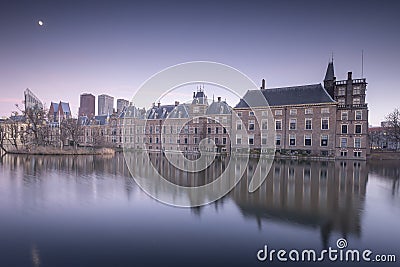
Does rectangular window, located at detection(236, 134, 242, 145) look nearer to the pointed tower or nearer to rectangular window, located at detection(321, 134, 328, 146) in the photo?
rectangular window, located at detection(321, 134, 328, 146)

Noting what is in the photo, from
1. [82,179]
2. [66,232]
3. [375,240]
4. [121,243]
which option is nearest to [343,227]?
[375,240]

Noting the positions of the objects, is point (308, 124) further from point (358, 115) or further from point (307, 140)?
→ point (358, 115)

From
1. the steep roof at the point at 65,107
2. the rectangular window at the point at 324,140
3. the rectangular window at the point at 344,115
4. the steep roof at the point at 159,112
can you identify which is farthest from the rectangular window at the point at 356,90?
the steep roof at the point at 65,107

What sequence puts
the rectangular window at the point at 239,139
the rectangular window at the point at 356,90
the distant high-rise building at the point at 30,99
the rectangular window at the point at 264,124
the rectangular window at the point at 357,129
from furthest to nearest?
the distant high-rise building at the point at 30,99 → the rectangular window at the point at 239,139 → the rectangular window at the point at 264,124 → the rectangular window at the point at 356,90 → the rectangular window at the point at 357,129

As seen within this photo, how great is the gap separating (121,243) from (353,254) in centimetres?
625

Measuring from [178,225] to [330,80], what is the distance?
3708 cm

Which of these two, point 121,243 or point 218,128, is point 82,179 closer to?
point 121,243

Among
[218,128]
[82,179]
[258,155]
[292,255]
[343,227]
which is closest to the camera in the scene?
[292,255]

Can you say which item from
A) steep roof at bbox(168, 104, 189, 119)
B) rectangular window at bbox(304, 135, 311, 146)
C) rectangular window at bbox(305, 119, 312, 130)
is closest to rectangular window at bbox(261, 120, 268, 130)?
rectangular window at bbox(305, 119, 312, 130)

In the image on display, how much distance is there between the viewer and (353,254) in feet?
18.7

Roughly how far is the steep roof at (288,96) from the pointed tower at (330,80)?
2320mm

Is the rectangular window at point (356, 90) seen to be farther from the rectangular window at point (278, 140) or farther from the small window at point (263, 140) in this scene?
the small window at point (263, 140)

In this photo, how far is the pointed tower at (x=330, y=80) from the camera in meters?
34.8

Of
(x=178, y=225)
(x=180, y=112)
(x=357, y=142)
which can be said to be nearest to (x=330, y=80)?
(x=357, y=142)
